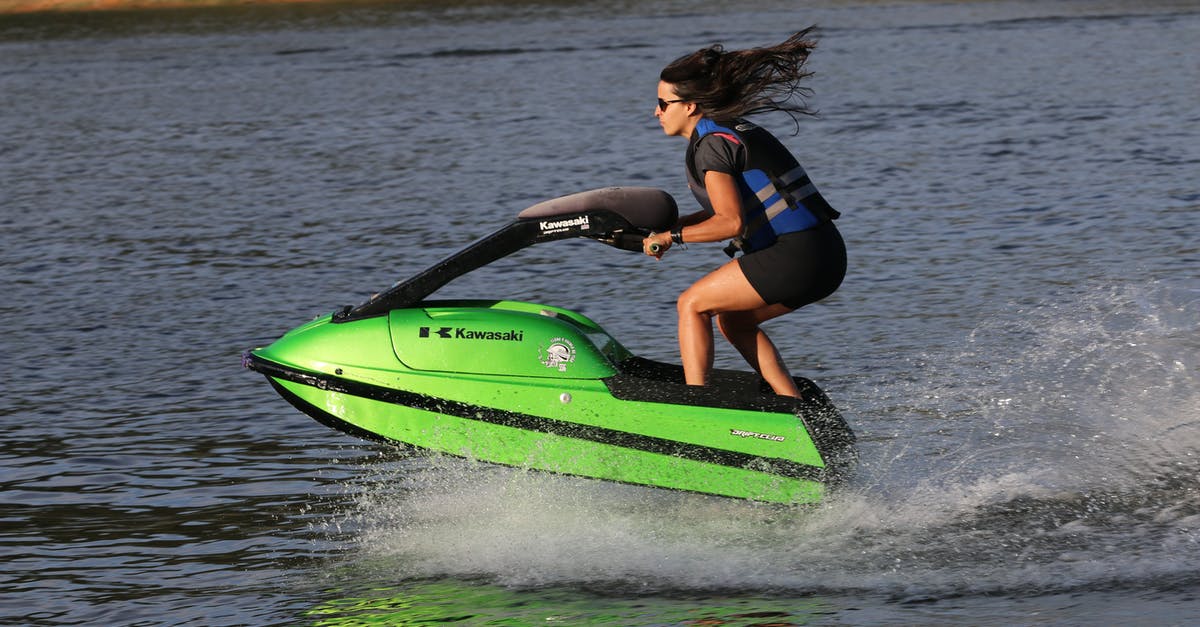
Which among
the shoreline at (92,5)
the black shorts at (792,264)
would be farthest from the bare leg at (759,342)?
the shoreline at (92,5)

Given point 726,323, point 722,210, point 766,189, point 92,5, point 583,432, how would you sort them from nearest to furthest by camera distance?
point 722,210, point 766,189, point 583,432, point 726,323, point 92,5

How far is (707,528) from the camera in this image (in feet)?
21.0

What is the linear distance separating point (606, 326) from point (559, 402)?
12.2 feet

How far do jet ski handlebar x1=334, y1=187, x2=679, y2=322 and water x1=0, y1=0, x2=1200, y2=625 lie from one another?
1.06 m

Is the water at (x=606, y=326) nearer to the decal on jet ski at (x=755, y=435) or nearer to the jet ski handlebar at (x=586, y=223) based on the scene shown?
the decal on jet ski at (x=755, y=435)

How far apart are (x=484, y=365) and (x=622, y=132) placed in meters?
11.9

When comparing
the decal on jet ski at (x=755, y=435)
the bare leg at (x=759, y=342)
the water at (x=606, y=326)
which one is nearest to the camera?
the water at (x=606, y=326)

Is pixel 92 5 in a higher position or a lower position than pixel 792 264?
higher

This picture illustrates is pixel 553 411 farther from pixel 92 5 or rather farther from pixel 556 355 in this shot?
pixel 92 5

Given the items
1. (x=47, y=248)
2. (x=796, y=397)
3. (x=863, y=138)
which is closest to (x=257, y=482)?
(x=796, y=397)

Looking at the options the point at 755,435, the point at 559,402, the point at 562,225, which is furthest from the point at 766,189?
the point at 559,402

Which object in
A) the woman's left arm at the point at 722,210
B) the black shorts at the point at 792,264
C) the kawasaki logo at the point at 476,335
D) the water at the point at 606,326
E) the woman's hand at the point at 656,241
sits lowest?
the water at the point at 606,326

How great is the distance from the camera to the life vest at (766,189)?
6.05 meters

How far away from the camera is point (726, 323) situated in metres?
6.46
